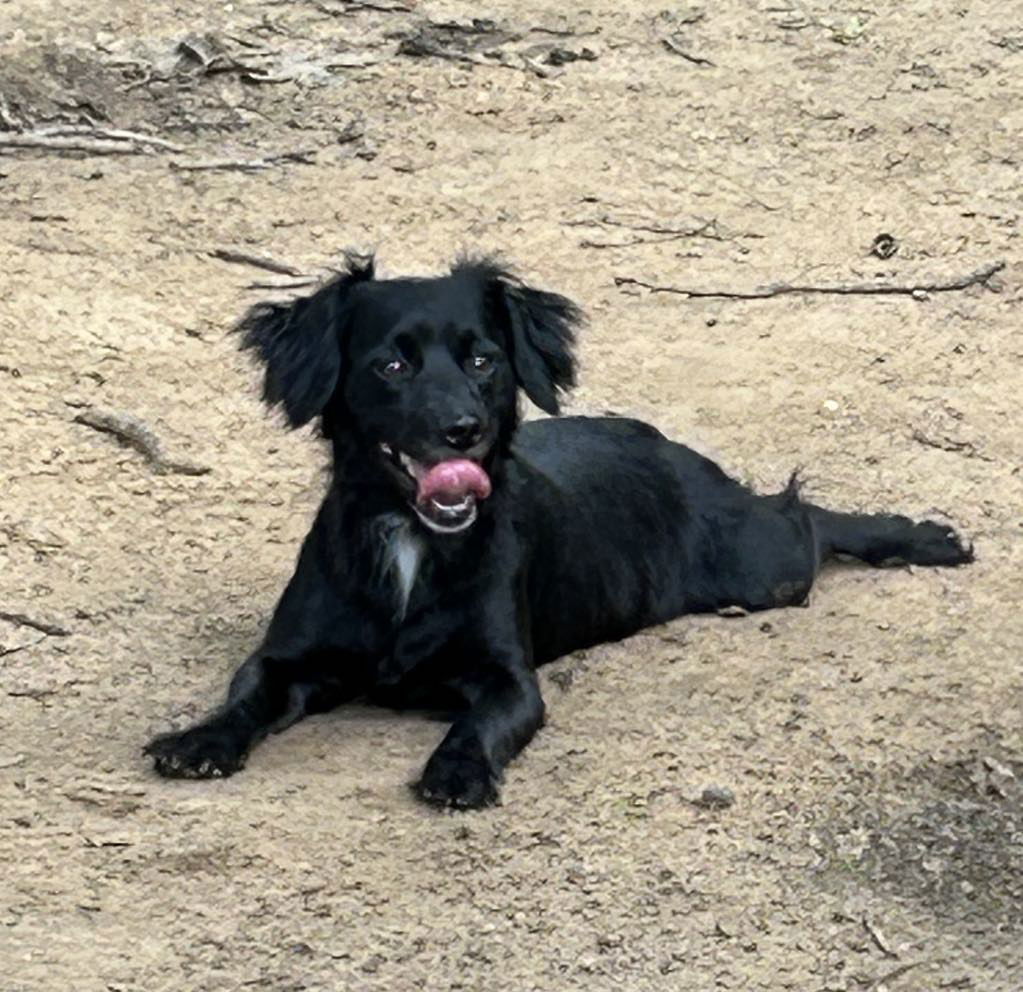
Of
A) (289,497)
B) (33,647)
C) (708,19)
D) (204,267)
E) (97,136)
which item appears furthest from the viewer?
(708,19)

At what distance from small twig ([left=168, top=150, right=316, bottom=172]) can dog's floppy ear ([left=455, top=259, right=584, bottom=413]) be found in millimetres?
3902

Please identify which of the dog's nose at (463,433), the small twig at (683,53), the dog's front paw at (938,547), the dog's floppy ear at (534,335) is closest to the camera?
the dog's nose at (463,433)

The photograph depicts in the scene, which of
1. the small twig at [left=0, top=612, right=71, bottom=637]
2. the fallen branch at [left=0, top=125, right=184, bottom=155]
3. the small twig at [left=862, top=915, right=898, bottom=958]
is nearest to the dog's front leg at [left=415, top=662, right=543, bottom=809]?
the small twig at [left=862, top=915, right=898, bottom=958]

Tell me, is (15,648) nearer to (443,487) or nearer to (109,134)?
(443,487)

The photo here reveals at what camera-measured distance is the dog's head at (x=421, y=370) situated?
608cm

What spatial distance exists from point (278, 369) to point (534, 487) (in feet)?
2.89

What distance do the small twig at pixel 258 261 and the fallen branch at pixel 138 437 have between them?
1493 mm

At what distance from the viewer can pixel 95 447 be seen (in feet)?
26.2

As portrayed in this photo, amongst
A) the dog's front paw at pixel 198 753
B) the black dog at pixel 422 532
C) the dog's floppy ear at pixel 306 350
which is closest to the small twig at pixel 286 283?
the black dog at pixel 422 532

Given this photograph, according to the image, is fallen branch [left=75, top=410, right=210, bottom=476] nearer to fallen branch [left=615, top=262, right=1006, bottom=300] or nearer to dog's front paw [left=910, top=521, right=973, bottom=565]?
dog's front paw [left=910, top=521, right=973, bottom=565]

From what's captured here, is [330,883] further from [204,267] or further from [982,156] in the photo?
[982,156]

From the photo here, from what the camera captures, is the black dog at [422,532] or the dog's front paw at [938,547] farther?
the dog's front paw at [938,547]

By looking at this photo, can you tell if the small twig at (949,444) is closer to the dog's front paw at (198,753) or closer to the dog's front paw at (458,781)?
the dog's front paw at (458,781)

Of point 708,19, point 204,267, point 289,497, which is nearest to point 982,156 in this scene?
point 708,19
